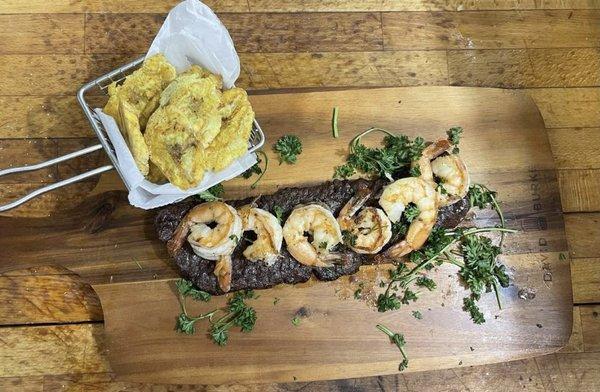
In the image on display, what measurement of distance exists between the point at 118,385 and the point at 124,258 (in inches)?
35.9

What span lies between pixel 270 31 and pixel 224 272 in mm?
1971

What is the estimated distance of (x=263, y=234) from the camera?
11.9ft

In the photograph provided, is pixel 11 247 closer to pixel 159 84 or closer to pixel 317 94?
pixel 159 84

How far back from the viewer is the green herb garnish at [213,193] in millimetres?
3748

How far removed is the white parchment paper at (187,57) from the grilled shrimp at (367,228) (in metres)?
0.70

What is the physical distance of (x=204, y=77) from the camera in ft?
11.8

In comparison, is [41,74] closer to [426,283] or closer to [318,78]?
[318,78]

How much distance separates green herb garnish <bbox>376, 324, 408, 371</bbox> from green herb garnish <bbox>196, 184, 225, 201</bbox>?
4.43ft

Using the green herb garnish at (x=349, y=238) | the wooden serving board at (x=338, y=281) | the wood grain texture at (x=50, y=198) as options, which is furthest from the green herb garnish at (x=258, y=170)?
the wood grain texture at (x=50, y=198)

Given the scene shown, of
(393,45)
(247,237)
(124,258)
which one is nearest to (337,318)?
(247,237)

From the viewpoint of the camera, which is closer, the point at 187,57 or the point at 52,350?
the point at 187,57

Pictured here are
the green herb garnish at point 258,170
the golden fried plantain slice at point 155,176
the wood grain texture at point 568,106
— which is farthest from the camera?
the wood grain texture at point 568,106

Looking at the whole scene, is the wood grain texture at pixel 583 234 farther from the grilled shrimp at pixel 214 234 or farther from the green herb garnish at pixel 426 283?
the grilled shrimp at pixel 214 234

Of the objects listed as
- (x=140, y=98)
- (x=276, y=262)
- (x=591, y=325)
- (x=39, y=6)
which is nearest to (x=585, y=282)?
(x=591, y=325)
